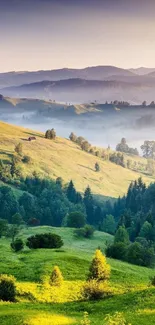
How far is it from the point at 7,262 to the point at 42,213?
125701 millimetres

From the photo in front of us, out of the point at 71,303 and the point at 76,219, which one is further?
the point at 76,219

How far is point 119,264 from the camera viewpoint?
84.5 metres

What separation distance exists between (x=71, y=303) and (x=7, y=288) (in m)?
7.24

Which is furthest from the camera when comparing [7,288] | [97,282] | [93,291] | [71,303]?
[97,282]

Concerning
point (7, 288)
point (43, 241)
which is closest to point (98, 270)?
point (7, 288)

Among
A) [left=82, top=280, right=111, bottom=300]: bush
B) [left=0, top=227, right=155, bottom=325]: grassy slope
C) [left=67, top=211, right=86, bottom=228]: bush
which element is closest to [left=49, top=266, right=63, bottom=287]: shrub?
[left=0, top=227, right=155, bottom=325]: grassy slope

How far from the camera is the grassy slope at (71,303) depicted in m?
36.8

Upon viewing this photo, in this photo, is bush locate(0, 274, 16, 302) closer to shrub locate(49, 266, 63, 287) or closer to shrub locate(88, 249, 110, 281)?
shrub locate(49, 266, 63, 287)

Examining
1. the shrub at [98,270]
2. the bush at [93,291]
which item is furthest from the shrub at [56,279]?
the bush at [93,291]

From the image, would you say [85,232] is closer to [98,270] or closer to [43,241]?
[43,241]

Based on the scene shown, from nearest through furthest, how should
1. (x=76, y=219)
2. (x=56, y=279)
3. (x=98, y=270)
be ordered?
1. (x=98, y=270)
2. (x=56, y=279)
3. (x=76, y=219)

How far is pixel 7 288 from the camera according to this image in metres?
46.8

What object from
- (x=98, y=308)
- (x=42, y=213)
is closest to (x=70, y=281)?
(x=98, y=308)

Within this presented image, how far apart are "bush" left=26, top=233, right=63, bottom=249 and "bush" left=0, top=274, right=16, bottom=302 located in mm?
44839
